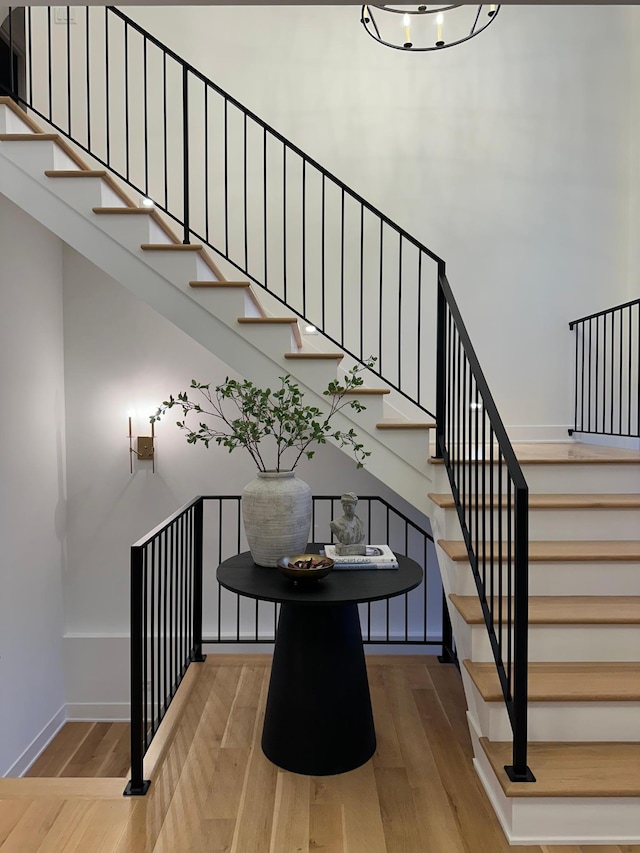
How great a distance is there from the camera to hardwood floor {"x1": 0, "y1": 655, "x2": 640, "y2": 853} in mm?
2061

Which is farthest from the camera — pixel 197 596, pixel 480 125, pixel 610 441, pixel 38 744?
pixel 480 125

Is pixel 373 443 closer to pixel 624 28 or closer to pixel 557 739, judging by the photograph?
pixel 557 739

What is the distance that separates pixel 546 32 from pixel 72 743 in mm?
6554

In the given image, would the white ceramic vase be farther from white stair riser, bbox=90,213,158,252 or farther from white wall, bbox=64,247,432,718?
white wall, bbox=64,247,432,718

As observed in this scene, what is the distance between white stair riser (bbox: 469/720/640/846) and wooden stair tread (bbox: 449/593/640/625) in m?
0.64

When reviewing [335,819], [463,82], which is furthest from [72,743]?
[463,82]

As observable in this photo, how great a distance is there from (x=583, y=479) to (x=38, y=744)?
13.3ft

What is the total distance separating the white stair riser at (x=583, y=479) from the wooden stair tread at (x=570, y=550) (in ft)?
1.15

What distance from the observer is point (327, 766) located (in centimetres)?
245

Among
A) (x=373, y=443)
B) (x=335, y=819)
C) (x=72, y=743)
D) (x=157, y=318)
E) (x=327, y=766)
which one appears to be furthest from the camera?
(x=157, y=318)

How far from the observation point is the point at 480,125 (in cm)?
504

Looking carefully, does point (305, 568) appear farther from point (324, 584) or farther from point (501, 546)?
point (501, 546)

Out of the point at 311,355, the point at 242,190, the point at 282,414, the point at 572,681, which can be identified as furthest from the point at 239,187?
the point at 572,681

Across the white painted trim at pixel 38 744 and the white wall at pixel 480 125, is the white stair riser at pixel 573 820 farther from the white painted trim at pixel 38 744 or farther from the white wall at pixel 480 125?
the white wall at pixel 480 125
